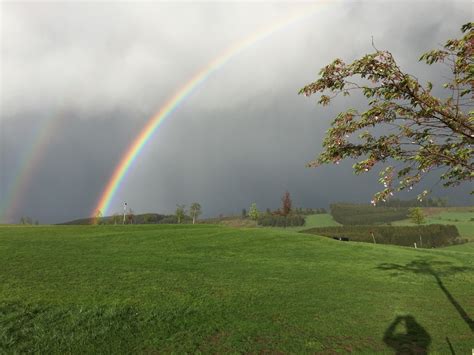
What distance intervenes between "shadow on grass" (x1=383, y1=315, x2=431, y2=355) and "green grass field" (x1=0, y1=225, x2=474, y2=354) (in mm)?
72

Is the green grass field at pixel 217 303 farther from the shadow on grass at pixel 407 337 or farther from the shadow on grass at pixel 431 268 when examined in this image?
the shadow on grass at pixel 431 268

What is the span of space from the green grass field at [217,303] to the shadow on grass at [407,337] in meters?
0.07

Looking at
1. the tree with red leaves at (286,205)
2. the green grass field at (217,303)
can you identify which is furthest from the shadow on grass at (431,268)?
the tree with red leaves at (286,205)

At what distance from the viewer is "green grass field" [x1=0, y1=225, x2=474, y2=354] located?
1231 cm

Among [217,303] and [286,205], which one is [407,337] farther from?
[286,205]

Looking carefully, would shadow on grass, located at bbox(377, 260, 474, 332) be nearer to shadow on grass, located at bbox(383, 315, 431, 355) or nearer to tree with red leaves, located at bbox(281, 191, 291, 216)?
shadow on grass, located at bbox(383, 315, 431, 355)

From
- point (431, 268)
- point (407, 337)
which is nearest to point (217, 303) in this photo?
point (407, 337)

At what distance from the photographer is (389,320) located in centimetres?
1576

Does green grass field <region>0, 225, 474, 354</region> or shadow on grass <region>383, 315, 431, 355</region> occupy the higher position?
green grass field <region>0, 225, 474, 354</region>

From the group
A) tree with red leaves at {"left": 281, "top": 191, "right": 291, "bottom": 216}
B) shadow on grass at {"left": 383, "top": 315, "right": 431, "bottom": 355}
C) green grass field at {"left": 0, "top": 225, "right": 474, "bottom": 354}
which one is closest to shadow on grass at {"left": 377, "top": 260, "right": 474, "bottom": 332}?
green grass field at {"left": 0, "top": 225, "right": 474, "bottom": 354}

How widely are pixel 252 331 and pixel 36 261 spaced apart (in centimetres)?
1421

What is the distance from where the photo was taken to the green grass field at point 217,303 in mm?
12312

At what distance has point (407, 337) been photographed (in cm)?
1405

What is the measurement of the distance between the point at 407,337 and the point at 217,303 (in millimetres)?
7718
